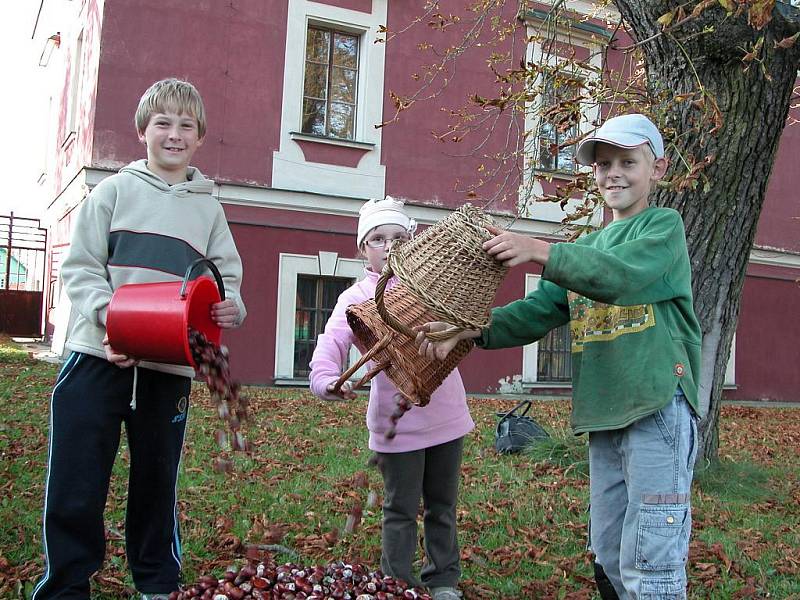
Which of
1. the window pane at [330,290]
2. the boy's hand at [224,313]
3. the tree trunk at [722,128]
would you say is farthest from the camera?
the window pane at [330,290]

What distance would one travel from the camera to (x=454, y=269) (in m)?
2.05

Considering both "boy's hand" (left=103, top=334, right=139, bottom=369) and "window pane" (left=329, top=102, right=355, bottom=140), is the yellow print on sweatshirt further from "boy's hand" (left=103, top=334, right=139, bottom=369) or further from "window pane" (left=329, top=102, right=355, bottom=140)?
"window pane" (left=329, top=102, right=355, bottom=140)

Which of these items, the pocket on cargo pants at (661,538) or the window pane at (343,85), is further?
the window pane at (343,85)

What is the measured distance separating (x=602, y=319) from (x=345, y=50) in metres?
9.33

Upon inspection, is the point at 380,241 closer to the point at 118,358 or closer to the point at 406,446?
the point at 406,446

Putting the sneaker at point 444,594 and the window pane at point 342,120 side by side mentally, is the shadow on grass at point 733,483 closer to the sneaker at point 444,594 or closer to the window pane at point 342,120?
the sneaker at point 444,594

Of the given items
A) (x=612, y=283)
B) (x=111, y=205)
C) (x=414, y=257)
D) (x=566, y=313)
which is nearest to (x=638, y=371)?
(x=612, y=283)

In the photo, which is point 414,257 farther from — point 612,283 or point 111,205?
point 111,205

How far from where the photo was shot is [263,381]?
9891mm

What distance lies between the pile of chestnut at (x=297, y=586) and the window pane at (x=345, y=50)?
941 cm

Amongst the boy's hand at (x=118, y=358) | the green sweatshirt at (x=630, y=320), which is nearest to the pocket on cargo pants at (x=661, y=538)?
the green sweatshirt at (x=630, y=320)

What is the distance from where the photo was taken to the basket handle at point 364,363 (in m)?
2.27

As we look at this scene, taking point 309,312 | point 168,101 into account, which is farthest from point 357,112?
point 168,101

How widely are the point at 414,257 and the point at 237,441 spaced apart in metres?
0.75
